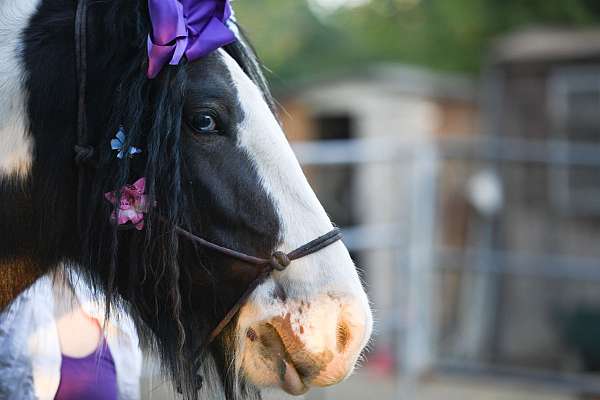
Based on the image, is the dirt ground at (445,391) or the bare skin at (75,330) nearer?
the bare skin at (75,330)

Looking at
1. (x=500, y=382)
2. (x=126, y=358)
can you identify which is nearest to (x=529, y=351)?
(x=500, y=382)

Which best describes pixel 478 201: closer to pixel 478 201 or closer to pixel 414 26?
pixel 478 201

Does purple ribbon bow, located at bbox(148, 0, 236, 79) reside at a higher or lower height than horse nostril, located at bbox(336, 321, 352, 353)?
higher

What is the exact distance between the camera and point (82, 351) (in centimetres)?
190

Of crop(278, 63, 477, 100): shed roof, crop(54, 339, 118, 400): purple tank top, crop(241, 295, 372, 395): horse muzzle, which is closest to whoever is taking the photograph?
crop(241, 295, 372, 395): horse muzzle

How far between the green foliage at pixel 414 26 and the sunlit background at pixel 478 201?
0.03 meters

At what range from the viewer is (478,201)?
24.6 ft

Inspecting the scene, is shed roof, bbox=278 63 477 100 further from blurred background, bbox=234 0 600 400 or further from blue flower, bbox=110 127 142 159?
blue flower, bbox=110 127 142 159

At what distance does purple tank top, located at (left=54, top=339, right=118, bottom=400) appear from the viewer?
1.87 metres

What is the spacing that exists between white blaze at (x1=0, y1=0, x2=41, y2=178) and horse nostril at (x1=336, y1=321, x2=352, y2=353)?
667 millimetres

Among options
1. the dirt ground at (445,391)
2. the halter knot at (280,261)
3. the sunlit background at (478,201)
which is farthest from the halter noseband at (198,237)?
the dirt ground at (445,391)

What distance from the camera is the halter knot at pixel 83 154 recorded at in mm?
1602

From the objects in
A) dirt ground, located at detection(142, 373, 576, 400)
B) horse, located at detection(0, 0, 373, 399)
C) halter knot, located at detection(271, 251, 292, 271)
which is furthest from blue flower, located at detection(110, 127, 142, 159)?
dirt ground, located at detection(142, 373, 576, 400)

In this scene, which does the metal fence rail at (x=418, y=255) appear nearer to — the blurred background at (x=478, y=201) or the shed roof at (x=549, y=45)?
the blurred background at (x=478, y=201)
